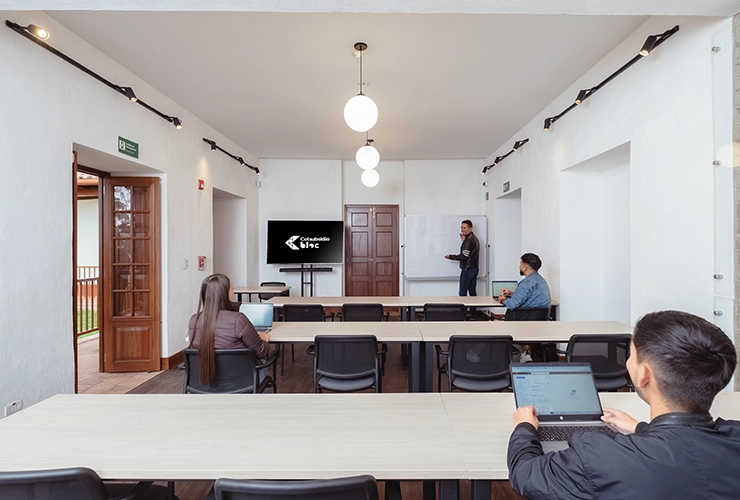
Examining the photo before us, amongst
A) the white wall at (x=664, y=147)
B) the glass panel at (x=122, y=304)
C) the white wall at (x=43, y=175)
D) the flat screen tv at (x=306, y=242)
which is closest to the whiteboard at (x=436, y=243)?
the flat screen tv at (x=306, y=242)

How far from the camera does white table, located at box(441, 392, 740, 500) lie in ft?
3.87

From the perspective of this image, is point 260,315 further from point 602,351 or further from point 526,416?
point 602,351

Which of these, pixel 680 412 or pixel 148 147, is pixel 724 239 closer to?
pixel 680 412

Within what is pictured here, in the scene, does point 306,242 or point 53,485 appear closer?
point 53,485

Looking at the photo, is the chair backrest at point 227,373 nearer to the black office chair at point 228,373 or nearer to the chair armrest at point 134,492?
the black office chair at point 228,373

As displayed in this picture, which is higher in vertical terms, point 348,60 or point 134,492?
point 348,60

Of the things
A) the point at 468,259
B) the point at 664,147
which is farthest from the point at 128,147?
the point at 468,259

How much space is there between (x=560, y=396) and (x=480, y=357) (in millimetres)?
1306

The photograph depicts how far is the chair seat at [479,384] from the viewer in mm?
2723

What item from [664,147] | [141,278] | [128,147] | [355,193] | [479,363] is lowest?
[479,363]

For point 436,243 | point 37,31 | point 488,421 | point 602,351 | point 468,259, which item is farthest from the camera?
point 436,243

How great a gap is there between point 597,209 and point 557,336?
8.02 feet

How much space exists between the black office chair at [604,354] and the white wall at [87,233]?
1006 centimetres

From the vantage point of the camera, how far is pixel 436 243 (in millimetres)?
7922
